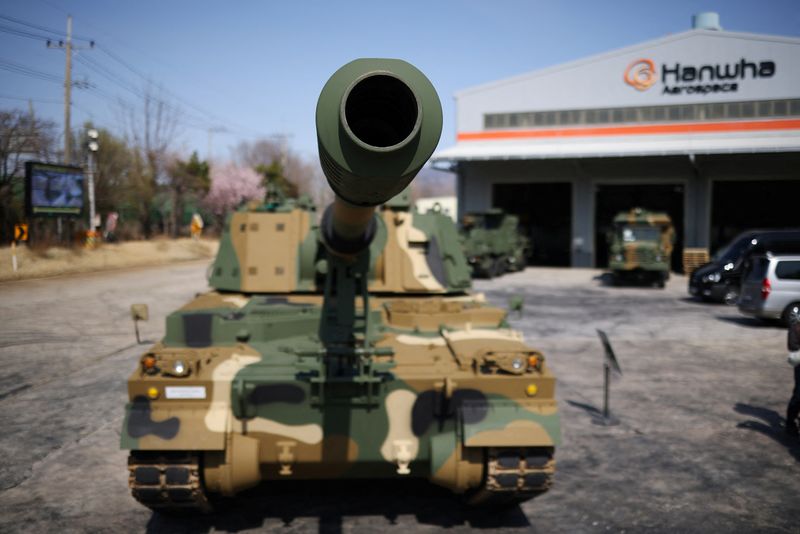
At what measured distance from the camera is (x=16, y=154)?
14.6 meters

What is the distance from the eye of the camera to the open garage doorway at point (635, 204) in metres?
36.7

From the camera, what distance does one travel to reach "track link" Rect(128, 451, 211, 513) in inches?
205

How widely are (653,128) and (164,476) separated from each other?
30.6 metres

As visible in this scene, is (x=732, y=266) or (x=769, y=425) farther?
(x=732, y=266)

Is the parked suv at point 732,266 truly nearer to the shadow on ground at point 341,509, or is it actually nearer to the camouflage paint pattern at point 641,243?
the camouflage paint pattern at point 641,243

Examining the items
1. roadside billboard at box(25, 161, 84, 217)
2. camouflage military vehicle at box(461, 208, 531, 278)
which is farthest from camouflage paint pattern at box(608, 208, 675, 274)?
roadside billboard at box(25, 161, 84, 217)

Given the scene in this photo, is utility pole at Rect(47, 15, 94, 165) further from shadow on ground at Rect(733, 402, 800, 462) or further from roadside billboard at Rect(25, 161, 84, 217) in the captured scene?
shadow on ground at Rect(733, 402, 800, 462)

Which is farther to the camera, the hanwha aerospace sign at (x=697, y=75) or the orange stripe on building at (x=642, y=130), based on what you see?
the orange stripe on building at (x=642, y=130)

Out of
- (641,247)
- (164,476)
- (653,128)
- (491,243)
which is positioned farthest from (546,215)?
(164,476)

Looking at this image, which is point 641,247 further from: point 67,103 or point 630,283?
point 67,103

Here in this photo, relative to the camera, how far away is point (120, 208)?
123 ft

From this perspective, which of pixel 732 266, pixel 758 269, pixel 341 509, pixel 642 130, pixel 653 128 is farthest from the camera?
pixel 642 130

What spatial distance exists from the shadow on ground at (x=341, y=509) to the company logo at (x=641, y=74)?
1134 inches

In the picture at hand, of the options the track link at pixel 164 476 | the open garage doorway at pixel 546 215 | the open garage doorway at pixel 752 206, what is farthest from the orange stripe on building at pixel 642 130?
the track link at pixel 164 476
